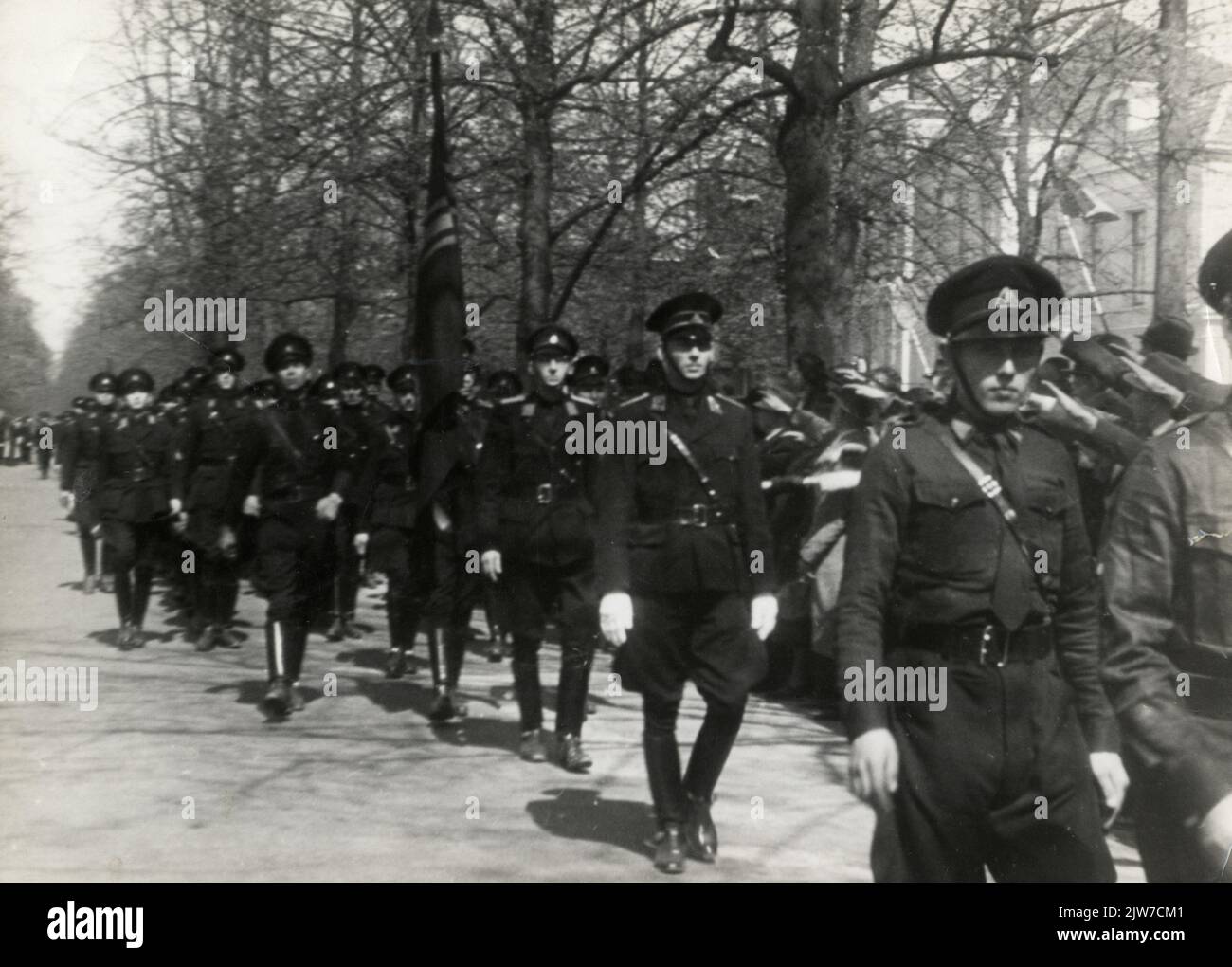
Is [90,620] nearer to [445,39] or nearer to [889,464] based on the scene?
[445,39]

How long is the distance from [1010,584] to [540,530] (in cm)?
421

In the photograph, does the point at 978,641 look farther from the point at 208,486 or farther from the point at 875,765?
the point at 208,486

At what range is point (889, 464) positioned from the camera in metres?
3.82

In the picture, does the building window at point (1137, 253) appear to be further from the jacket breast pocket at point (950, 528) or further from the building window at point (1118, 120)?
the jacket breast pocket at point (950, 528)

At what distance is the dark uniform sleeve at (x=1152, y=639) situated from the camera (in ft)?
11.5

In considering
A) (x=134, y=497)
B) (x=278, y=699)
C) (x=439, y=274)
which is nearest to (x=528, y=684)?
(x=278, y=699)

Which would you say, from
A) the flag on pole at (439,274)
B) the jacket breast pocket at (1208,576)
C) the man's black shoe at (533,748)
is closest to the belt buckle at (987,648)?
the jacket breast pocket at (1208,576)

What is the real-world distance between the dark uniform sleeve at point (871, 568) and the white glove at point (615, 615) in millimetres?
1916

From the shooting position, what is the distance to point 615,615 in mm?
5660

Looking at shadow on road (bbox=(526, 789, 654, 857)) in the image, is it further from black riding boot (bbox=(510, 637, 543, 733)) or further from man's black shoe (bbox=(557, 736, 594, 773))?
black riding boot (bbox=(510, 637, 543, 733))

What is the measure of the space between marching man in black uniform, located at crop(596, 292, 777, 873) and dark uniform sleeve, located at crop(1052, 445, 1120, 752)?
2.05 meters

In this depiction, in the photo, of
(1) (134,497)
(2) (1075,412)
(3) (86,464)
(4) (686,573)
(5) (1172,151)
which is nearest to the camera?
(4) (686,573)
